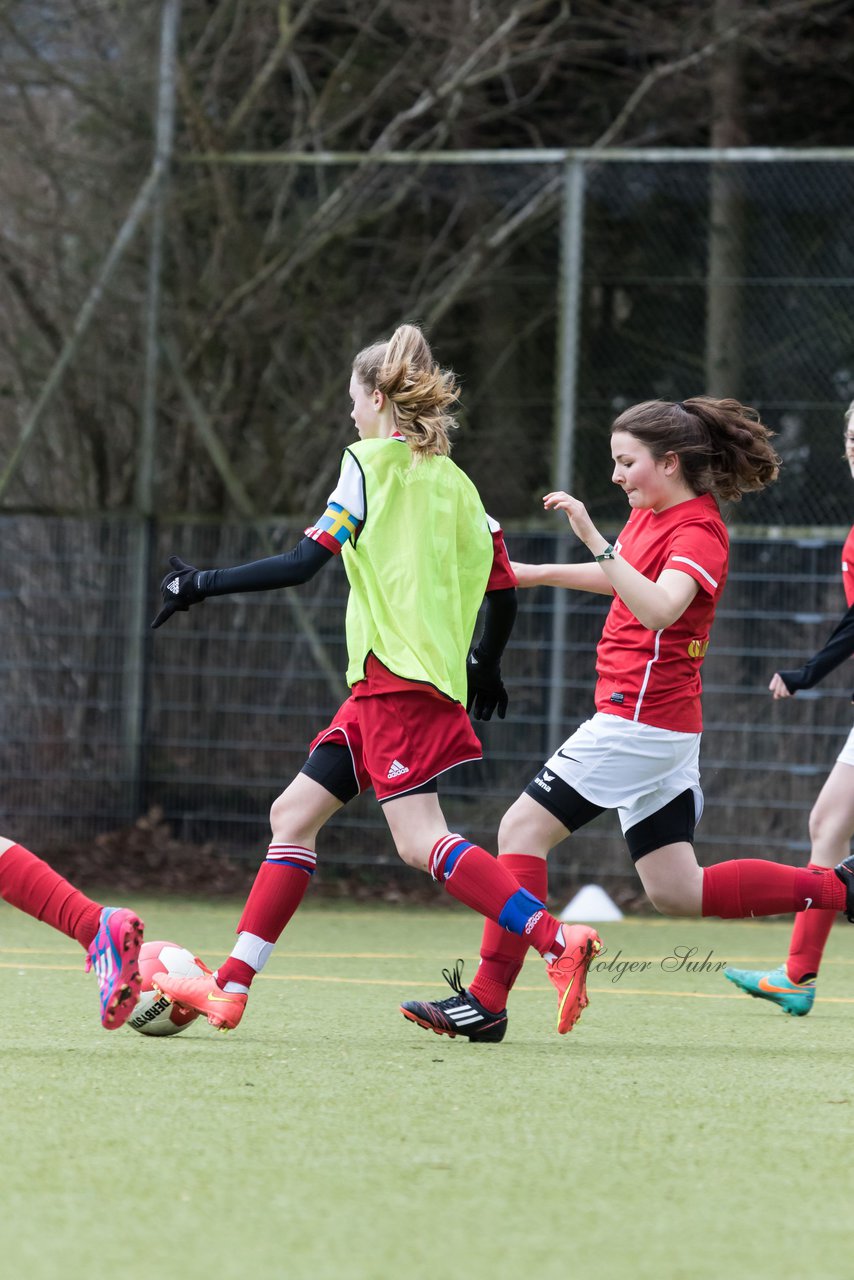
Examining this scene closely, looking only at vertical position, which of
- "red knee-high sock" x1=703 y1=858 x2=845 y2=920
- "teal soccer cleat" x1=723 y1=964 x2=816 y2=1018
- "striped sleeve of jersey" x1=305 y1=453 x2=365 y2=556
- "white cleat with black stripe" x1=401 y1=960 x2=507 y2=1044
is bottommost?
"teal soccer cleat" x1=723 y1=964 x2=816 y2=1018

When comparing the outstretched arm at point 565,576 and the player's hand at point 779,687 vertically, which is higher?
the outstretched arm at point 565,576

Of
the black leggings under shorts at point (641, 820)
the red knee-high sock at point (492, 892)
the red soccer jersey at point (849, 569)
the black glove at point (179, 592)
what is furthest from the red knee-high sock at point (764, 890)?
the black glove at point (179, 592)

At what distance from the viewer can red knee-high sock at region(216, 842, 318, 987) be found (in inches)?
183

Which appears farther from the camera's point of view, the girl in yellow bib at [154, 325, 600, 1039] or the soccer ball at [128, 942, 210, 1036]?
the soccer ball at [128, 942, 210, 1036]

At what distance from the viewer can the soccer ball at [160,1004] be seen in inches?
185

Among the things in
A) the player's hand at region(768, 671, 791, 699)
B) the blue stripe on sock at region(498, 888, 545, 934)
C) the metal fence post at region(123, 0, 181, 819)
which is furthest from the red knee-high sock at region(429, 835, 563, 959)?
the metal fence post at region(123, 0, 181, 819)

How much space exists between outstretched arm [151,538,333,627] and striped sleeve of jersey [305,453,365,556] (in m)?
0.04

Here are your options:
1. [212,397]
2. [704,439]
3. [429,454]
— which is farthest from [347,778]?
[212,397]

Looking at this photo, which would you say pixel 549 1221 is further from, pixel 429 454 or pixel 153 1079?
pixel 429 454

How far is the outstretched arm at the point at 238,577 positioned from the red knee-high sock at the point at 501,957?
0.98m

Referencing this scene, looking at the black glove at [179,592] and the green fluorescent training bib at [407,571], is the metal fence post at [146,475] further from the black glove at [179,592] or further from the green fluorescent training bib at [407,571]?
the black glove at [179,592]

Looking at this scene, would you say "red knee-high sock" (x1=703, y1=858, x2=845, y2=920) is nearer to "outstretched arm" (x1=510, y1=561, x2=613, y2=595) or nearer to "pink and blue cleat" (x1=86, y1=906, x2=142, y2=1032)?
"outstretched arm" (x1=510, y1=561, x2=613, y2=595)

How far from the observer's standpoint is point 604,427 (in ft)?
30.9

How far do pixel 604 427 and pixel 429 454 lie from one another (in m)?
4.91
